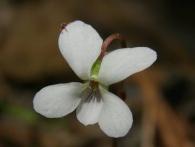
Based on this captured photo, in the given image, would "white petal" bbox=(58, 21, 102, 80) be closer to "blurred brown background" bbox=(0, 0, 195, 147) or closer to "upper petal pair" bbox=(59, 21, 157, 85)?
"upper petal pair" bbox=(59, 21, 157, 85)

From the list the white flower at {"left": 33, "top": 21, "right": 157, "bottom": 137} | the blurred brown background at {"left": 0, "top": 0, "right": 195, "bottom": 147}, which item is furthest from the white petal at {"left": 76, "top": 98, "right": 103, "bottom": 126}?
the blurred brown background at {"left": 0, "top": 0, "right": 195, "bottom": 147}

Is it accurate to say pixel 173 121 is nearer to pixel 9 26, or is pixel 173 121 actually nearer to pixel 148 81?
pixel 148 81

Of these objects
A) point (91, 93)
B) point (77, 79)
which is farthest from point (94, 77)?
point (77, 79)

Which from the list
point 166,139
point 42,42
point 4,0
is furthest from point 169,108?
point 4,0

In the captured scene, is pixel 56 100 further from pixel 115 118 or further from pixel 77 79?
pixel 77 79

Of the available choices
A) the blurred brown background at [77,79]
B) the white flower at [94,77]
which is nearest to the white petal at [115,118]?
the white flower at [94,77]

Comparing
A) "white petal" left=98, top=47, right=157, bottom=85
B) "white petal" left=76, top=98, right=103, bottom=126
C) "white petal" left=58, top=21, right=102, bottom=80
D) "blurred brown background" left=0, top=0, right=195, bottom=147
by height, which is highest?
"white petal" left=58, top=21, right=102, bottom=80
